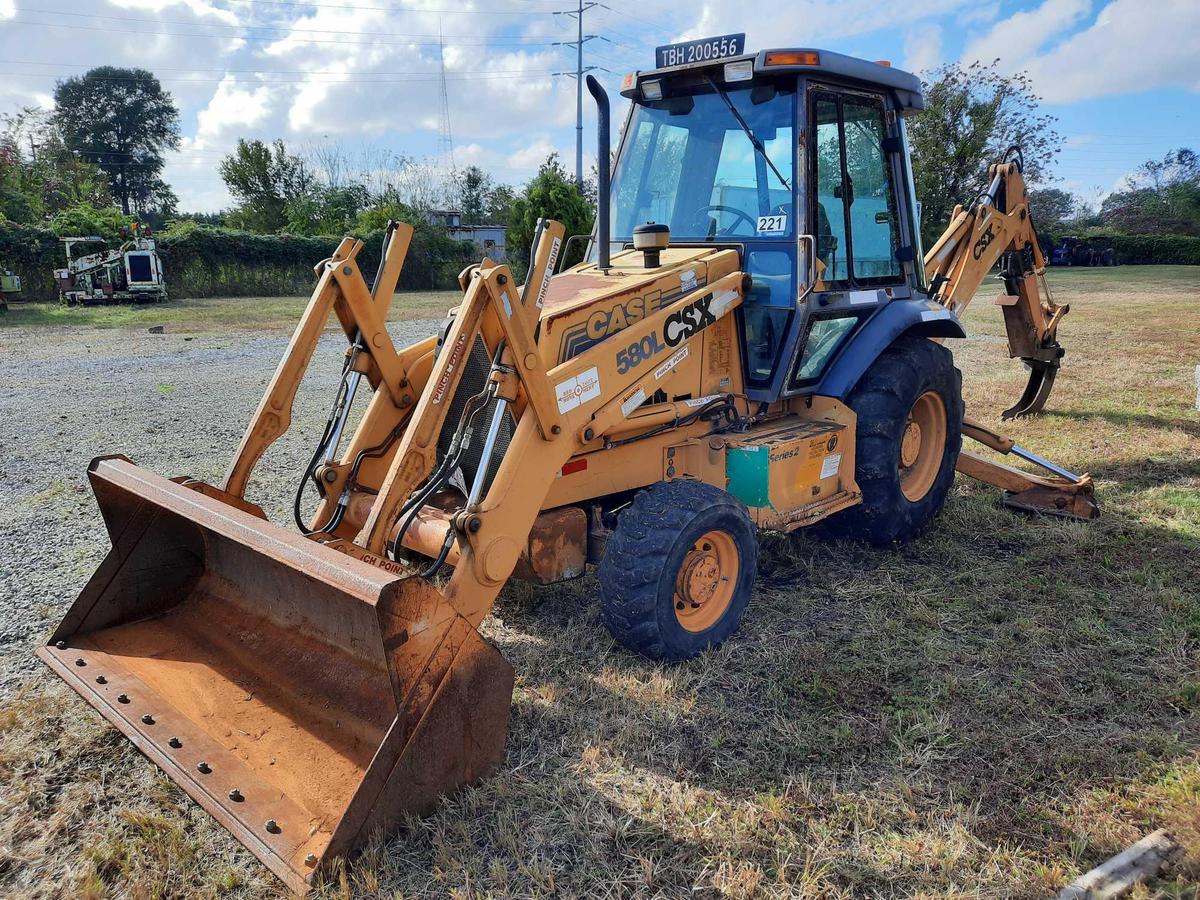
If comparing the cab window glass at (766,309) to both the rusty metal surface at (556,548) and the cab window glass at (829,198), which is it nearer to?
the cab window glass at (829,198)

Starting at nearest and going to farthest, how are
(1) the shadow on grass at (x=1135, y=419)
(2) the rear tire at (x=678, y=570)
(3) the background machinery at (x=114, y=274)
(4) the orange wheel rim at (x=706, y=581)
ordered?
1. (2) the rear tire at (x=678, y=570)
2. (4) the orange wheel rim at (x=706, y=581)
3. (1) the shadow on grass at (x=1135, y=419)
4. (3) the background machinery at (x=114, y=274)

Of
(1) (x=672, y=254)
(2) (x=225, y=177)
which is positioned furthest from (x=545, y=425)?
(2) (x=225, y=177)

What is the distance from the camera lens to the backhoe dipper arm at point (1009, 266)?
6.42m

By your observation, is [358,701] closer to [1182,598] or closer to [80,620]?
[80,620]

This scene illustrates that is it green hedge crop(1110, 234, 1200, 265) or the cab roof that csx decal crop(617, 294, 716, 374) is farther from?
green hedge crop(1110, 234, 1200, 265)

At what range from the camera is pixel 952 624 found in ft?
13.8

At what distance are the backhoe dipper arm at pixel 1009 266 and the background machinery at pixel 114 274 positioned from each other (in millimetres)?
22884

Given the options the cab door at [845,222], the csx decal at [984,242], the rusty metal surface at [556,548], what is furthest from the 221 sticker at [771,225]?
the csx decal at [984,242]

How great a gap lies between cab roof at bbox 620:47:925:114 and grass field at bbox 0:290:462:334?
14994 millimetres

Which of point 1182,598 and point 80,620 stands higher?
point 80,620

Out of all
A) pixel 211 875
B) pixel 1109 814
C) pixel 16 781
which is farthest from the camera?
pixel 16 781

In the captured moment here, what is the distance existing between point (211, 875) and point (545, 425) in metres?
1.85

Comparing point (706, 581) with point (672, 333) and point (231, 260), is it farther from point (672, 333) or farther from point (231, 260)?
point (231, 260)

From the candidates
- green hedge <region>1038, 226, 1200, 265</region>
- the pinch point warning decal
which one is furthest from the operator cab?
green hedge <region>1038, 226, 1200, 265</region>
